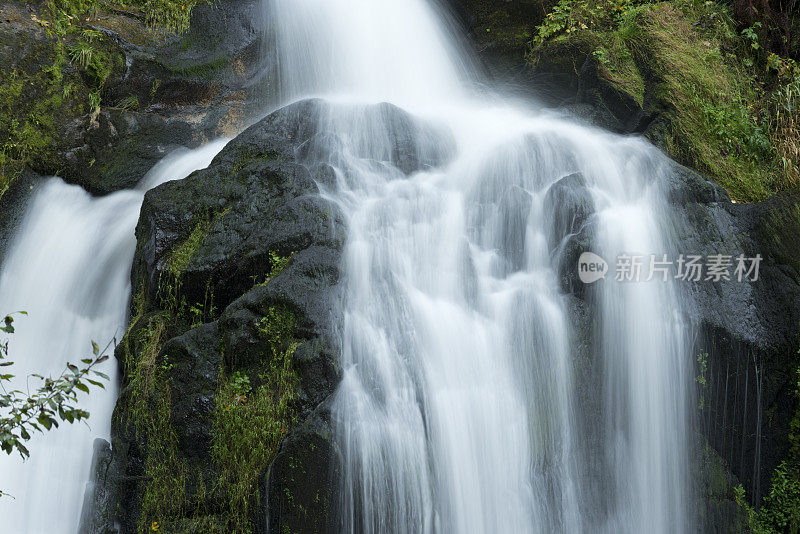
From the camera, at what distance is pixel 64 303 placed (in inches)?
212

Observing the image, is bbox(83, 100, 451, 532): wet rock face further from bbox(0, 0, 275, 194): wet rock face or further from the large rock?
the large rock

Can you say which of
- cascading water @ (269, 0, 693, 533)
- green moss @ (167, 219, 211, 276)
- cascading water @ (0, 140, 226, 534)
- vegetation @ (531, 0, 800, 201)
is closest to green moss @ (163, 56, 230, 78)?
cascading water @ (0, 140, 226, 534)

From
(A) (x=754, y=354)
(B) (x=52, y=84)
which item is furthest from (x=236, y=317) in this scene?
(B) (x=52, y=84)

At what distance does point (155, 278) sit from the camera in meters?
4.78

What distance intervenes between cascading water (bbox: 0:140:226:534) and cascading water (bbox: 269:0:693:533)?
2.08m

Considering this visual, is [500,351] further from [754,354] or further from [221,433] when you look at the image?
[221,433]

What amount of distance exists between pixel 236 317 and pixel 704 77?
5.55m

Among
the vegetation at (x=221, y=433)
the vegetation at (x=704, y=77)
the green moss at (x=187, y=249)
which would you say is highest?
the vegetation at (x=704, y=77)

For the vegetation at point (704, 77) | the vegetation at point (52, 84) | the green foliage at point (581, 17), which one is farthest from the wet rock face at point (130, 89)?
the vegetation at point (704, 77)

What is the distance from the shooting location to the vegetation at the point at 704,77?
612 cm

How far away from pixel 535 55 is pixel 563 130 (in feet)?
5.88

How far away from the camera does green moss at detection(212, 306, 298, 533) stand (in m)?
3.98

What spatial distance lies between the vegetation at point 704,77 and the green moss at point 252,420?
173 inches

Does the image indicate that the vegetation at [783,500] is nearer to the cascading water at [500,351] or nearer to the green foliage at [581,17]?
the cascading water at [500,351]
